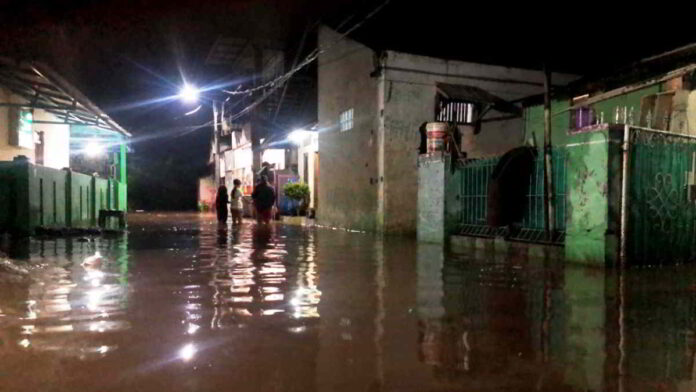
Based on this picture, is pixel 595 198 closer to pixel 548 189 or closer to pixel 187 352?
pixel 548 189

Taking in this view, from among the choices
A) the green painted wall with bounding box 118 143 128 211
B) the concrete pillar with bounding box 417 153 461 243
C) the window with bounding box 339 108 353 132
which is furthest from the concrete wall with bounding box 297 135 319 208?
the concrete pillar with bounding box 417 153 461 243

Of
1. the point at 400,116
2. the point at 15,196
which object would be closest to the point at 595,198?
the point at 400,116

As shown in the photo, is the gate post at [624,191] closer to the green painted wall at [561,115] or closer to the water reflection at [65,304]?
the green painted wall at [561,115]

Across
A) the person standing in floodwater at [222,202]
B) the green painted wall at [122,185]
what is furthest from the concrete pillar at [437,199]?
the green painted wall at [122,185]

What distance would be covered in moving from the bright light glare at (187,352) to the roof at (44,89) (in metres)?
10.1

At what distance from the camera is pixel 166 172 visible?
154 feet

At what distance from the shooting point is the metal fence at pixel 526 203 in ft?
32.2

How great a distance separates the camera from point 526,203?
1052 cm

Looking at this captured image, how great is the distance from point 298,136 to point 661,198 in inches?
794

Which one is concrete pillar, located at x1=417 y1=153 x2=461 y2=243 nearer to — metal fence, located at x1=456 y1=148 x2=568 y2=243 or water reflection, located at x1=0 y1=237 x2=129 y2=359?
metal fence, located at x1=456 y1=148 x2=568 y2=243

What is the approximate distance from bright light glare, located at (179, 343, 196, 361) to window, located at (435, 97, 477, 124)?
12.9 m

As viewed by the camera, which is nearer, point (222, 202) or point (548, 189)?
point (548, 189)

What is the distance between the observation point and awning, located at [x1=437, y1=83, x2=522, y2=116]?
1484cm

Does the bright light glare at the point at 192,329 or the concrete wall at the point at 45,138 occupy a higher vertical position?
the concrete wall at the point at 45,138
